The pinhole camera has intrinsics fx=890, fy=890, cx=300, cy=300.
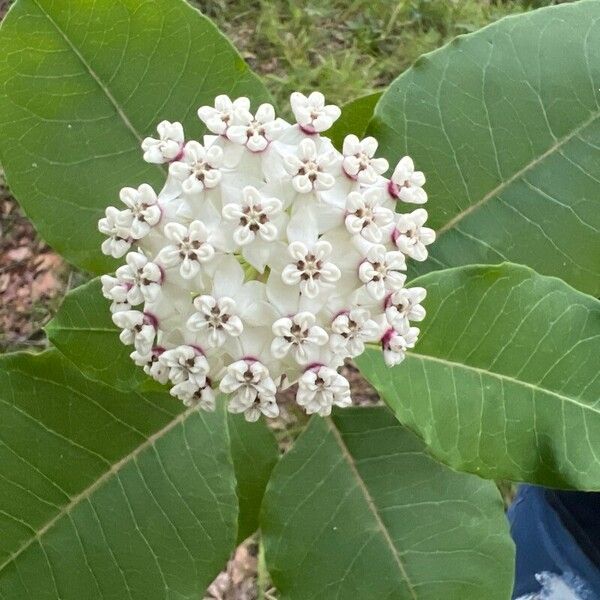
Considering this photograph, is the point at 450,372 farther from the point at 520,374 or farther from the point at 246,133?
the point at 246,133

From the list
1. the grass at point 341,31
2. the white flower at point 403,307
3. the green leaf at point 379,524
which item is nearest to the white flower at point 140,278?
the white flower at point 403,307

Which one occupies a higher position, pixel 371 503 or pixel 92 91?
pixel 92 91

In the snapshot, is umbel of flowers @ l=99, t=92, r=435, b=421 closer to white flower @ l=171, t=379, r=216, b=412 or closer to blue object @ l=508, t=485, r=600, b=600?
white flower @ l=171, t=379, r=216, b=412

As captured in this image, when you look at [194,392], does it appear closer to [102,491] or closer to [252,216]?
[252,216]

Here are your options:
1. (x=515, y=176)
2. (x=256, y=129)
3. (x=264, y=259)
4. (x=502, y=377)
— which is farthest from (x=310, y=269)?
(x=515, y=176)

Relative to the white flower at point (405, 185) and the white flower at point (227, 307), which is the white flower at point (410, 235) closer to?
the white flower at point (405, 185)

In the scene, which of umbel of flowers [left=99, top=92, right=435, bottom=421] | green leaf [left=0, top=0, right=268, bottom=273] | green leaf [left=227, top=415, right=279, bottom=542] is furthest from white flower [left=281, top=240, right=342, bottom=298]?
green leaf [left=227, top=415, right=279, bottom=542]
